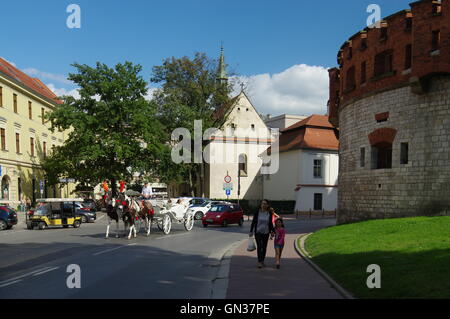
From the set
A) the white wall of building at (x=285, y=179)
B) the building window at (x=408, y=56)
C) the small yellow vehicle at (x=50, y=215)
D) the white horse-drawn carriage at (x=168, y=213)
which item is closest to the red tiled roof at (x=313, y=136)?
the white wall of building at (x=285, y=179)

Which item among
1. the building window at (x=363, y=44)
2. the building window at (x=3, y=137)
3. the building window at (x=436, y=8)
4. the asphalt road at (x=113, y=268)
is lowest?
the asphalt road at (x=113, y=268)

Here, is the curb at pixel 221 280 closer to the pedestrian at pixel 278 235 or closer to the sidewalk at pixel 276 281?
the sidewalk at pixel 276 281

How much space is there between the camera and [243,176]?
5831cm

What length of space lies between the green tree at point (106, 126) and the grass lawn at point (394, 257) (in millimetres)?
28885

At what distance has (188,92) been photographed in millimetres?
53312

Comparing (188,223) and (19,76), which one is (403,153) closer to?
(188,223)

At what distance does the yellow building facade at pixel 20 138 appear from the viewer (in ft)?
135

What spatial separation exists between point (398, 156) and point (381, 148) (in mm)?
2267

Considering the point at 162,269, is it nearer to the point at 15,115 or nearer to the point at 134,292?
the point at 134,292

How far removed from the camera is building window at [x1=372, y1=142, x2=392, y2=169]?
22906 millimetres

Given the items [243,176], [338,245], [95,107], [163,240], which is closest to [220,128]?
[243,176]

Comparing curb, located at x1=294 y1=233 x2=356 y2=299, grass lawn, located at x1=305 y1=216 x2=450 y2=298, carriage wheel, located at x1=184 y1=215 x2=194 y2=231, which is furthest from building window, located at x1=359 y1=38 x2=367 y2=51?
carriage wheel, located at x1=184 y1=215 x2=194 y2=231

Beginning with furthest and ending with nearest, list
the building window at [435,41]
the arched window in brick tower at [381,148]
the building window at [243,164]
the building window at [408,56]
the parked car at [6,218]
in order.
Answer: the building window at [243,164]
the parked car at [6,218]
the arched window in brick tower at [381,148]
the building window at [408,56]
the building window at [435,41]
